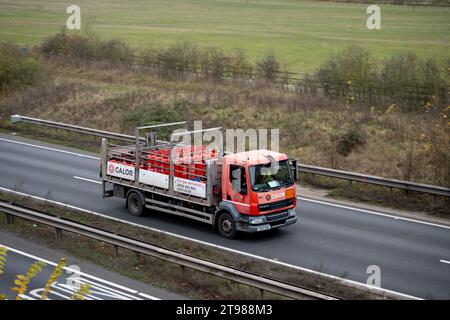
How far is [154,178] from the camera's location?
20422 mm

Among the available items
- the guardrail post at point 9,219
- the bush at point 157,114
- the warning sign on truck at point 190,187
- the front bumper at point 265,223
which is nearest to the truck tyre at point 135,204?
the warning sign on truck at point 190,187

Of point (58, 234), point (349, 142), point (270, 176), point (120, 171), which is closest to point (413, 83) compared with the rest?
point (349, 142)

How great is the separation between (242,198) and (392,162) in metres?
9.45

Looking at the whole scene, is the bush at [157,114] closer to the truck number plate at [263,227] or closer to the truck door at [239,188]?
the truck door at [239,188]

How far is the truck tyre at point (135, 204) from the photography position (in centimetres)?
2100

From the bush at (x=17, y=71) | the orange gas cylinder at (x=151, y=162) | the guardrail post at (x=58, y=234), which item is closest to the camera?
the guardrail post at (x=58, y=234)

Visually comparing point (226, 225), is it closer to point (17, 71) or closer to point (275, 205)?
point (275, 205)

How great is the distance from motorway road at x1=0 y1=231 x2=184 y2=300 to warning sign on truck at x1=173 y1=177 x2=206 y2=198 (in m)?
3.68

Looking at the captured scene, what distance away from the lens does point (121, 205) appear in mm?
22531

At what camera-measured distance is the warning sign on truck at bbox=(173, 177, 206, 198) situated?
755 inches

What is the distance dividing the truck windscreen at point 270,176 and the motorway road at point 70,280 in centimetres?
448

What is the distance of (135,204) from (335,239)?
603 cm

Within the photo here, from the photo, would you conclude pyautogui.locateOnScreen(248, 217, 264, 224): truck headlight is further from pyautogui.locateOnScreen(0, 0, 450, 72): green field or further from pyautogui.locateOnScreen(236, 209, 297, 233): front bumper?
pyautogui.locateOnScreen(0, 0, 450, 72): green field
